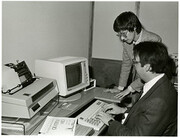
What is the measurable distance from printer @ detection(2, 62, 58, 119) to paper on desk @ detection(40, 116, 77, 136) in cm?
12

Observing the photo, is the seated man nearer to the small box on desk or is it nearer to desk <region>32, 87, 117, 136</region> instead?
desk <region>32, 87, 117, 136</region>

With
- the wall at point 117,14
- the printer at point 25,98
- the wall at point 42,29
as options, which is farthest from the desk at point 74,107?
the wall at point 117,14

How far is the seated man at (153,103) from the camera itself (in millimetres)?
1330

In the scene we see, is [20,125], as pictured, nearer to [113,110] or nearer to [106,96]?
[113,110]

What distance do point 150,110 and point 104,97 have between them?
0.97 metres

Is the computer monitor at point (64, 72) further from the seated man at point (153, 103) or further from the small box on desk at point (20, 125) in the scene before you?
the seated man at point (153, 103)

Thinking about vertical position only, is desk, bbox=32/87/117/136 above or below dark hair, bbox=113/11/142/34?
below

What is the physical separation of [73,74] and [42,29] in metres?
0.56

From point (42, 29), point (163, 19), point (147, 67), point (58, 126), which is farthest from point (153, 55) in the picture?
point (163, 19)

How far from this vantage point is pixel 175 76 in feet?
9.66

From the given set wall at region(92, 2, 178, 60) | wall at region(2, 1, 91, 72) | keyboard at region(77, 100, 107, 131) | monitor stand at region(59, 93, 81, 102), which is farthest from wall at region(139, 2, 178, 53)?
keyboard at region(77, 100, 107, 131)

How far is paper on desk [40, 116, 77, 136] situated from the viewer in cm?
150

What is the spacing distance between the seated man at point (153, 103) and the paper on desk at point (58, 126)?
264mm

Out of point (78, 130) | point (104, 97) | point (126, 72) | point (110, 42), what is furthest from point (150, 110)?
point (110, 42)
